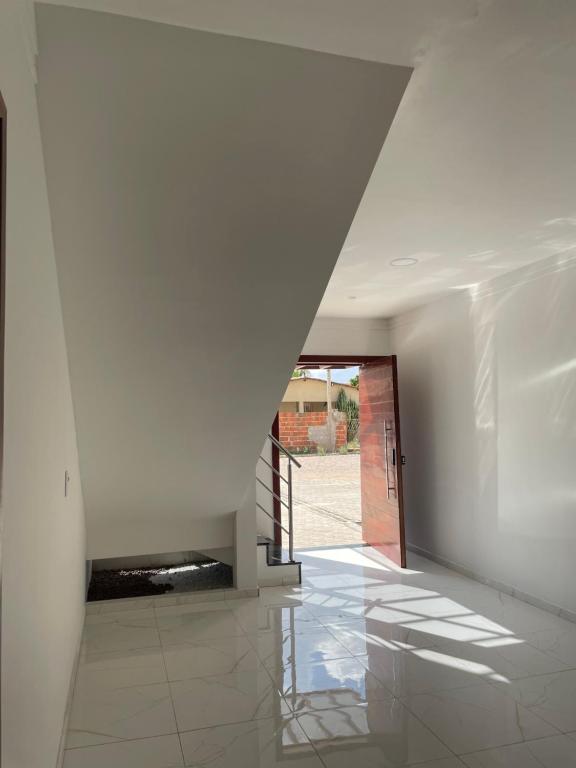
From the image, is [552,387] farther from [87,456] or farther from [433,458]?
[87,456]

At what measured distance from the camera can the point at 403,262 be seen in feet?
13.4

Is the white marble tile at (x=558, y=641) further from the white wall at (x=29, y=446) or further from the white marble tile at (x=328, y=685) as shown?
the white wall at (x=29, y=446)

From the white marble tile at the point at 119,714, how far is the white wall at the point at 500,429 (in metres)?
2.68

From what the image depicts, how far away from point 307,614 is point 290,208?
2917 millimetres

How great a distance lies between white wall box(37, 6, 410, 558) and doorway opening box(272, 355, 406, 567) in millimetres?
2572

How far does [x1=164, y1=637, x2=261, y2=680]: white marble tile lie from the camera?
313cm

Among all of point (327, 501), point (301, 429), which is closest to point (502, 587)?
point (327, 501)

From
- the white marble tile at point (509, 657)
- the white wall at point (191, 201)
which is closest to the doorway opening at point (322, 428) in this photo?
the white marble tile at point (509, 657)

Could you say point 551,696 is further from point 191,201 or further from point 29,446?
point 191,201

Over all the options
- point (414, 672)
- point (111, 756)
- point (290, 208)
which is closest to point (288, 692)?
point (414, 672)

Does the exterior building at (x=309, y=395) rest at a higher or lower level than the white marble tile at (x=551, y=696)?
higher

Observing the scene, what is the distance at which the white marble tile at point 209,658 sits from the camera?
10.3 ft

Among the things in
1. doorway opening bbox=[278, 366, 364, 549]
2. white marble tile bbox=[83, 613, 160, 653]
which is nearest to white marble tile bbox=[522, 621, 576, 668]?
white marble tile bbox=[83, 613, 160, 653]

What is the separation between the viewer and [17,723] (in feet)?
4.44
